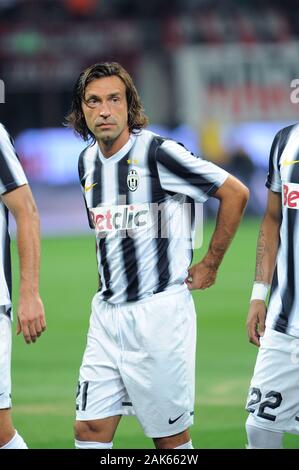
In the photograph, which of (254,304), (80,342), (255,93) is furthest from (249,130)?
(254,304)

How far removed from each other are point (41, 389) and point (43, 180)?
57.8 ft

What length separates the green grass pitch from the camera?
7.84 meters

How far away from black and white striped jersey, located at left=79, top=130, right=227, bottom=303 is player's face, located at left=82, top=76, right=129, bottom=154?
8 centimetres

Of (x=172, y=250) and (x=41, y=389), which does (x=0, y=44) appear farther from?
(x=172, y=250)

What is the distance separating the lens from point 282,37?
3394cm

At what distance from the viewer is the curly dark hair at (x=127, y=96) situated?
19.0ft

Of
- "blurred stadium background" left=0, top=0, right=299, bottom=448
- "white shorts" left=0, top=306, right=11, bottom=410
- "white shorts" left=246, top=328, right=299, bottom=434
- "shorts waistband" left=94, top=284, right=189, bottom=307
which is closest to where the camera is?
"white shorts" left=0, top=306, right=11, bottom=410

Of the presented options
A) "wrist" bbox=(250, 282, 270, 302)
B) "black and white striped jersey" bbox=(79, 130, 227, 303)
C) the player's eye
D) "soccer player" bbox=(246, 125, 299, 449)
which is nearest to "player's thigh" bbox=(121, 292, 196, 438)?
"black and white striped jersey" bbox=(79, 130, 227, 303)

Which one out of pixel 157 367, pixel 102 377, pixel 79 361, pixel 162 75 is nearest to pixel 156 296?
pixel 157 367

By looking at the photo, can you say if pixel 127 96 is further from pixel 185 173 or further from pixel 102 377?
pixel 102 377

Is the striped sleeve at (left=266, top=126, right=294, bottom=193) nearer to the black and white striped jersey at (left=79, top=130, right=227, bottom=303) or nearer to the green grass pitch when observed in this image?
the black and white striped jersey at (left=79, top=130, right=227, bottom=303)

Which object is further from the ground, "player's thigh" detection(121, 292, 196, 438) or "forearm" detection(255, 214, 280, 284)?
"forearm" detection(255, 214, 280, 284)

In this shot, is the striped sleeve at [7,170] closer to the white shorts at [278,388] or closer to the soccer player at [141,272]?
the soccer player at [141,272]

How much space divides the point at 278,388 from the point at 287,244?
0.66 m
